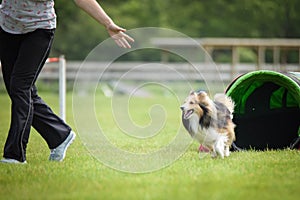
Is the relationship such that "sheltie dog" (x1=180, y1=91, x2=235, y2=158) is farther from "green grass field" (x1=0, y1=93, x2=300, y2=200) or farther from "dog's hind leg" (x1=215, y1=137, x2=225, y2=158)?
"green grass field" (x1=0, y1=93, x2=300, y2=200)

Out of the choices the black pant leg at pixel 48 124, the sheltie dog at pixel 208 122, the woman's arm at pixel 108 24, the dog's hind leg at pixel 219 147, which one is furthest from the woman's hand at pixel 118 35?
the dog's hind leg at pixel 219 147

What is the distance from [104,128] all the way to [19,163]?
4.16 metres

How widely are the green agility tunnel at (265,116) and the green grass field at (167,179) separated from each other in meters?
0.76

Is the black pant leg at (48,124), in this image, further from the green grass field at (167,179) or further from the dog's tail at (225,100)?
the dog's tail at (225,100)

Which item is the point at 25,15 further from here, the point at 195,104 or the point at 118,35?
the point at 195,104

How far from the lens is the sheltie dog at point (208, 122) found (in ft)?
18.8

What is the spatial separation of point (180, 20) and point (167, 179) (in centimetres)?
3148

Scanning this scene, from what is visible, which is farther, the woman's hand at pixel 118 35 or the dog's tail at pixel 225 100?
the dog's tail at pixel 225 100

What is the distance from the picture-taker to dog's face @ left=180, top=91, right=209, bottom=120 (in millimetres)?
5695

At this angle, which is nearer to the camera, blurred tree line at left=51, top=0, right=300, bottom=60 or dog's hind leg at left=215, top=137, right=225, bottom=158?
dog's hind leg at left=215, top=137, right=225, bottom=158

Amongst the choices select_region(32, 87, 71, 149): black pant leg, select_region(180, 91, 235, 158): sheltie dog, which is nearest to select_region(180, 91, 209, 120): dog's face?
select_region(180, 91, 235, 158): sheltie dog

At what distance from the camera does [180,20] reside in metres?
35.5

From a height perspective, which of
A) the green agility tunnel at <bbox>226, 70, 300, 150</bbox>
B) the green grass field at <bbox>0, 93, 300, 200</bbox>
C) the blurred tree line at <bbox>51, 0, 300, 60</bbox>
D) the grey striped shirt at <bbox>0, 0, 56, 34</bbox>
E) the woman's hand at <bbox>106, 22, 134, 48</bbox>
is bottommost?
the blurred tree line at <bbox>51, 0, 300, 60</bbox>

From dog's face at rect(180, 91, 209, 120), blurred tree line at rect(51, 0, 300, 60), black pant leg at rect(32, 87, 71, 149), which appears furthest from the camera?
blurred tree line at rect(51, 0, 300, 60)
